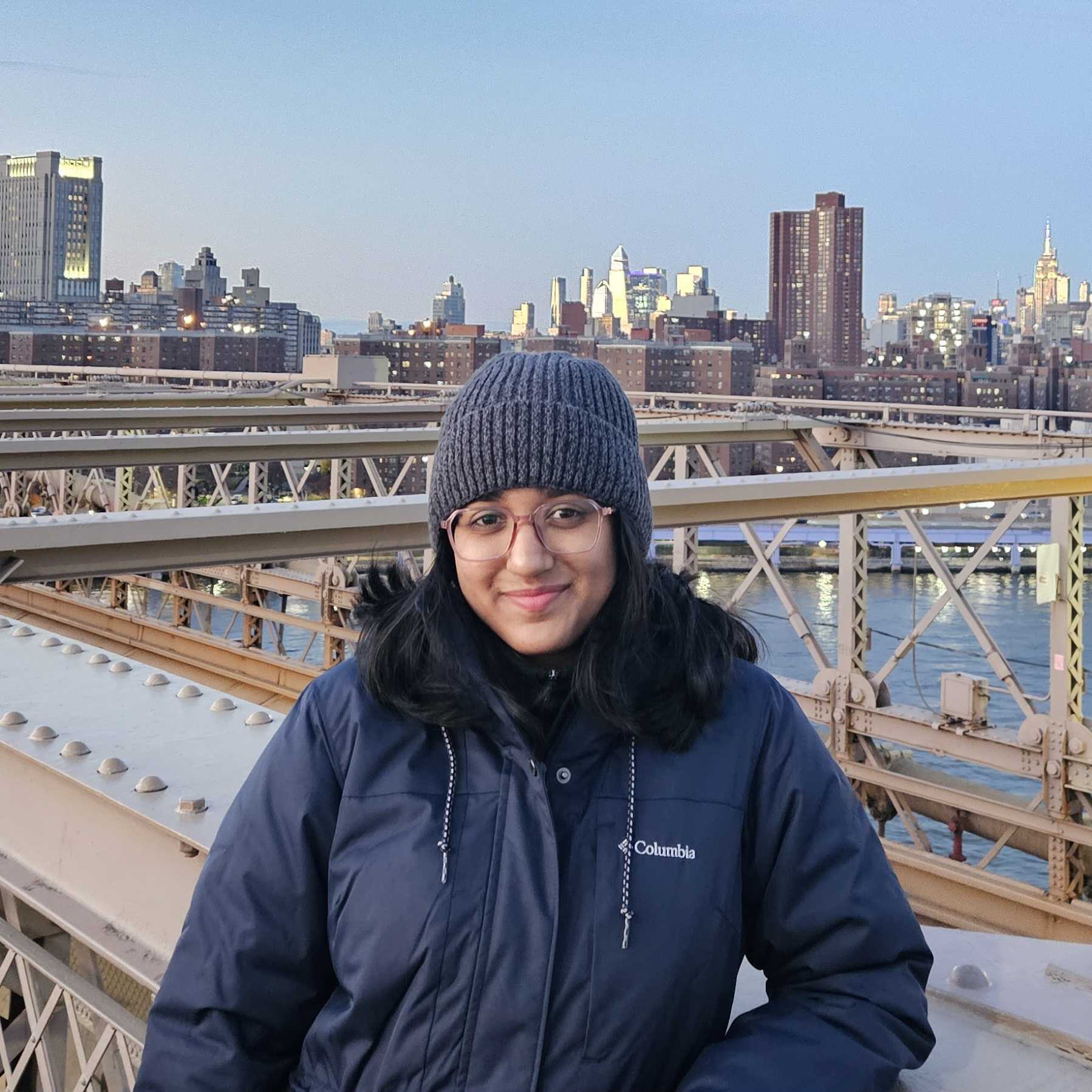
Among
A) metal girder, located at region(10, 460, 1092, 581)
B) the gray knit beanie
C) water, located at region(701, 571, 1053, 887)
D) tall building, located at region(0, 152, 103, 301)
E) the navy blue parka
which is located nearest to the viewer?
the navy blue parka

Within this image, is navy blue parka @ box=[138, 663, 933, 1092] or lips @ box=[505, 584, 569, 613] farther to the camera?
lips @ box=[505, 584, 569, 613]

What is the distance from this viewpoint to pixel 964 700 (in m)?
9.38

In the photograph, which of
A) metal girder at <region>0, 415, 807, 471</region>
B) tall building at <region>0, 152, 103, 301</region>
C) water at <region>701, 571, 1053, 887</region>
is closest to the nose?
metal girder at <region>0, 415, 807, 471</region>

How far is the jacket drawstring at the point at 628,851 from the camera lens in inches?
62.3

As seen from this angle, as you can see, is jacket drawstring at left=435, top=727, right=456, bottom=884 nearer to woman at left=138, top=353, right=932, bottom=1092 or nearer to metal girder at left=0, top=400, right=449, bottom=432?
woman at left=138, top=353, right=932, bottom=1092

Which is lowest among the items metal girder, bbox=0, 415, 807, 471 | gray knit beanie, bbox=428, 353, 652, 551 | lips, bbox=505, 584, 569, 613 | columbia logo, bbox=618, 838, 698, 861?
columbia logo, bbox=618, 838, 698, 861

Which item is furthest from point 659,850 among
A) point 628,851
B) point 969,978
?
point 969,978

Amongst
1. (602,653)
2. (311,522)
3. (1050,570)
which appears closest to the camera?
(602,653)

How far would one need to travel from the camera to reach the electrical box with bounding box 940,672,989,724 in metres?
9.38

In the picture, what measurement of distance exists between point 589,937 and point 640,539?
1.65 ft

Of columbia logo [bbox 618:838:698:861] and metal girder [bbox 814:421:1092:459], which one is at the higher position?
metal girder [bbox 814:421:1092:459]

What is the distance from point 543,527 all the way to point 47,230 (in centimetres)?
18061

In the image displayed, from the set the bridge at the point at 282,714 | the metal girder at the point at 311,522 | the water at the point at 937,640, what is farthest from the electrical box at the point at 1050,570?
the water at the point at 937,640

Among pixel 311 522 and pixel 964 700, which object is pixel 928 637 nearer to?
pixel 964 700
